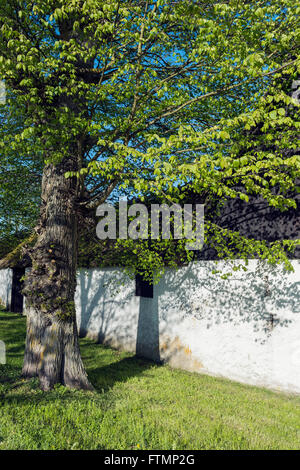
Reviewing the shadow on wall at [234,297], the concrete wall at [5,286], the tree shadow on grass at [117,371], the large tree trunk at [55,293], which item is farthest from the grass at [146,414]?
the concrete wall at [5,286]

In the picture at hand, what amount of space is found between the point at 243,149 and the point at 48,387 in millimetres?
7351

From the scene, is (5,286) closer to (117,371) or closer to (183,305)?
(117,371)

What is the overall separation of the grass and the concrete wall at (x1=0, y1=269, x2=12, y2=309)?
49.5 ft

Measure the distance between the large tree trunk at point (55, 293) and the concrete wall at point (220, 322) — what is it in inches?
162

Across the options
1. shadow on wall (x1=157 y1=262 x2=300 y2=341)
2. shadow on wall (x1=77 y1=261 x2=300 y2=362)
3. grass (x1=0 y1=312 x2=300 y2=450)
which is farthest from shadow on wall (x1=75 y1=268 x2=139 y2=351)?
grass (x1=0 y1=312 x2=300 y2=450)

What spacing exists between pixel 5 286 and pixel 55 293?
19.0 m

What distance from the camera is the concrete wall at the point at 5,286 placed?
22814mm

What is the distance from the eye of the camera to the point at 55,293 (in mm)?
7008

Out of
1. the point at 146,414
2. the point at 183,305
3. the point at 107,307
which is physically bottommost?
the point at 146,414

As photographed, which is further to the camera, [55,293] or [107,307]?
[107,307]

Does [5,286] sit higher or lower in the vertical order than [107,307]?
higher

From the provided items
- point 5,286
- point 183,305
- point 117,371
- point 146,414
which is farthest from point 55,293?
point 5,286
